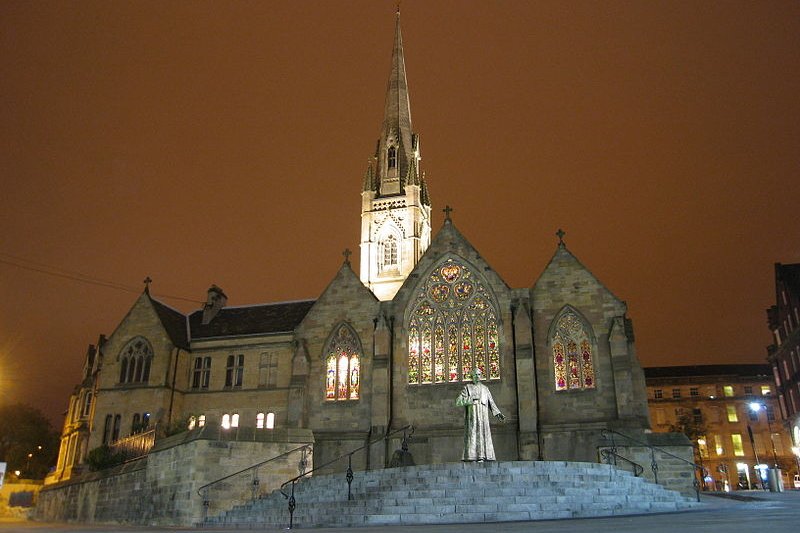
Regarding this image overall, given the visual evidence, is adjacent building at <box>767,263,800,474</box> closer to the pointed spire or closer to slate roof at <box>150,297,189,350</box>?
the pointed spire

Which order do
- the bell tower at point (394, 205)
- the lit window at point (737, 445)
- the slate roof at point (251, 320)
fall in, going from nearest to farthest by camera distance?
the slate roof at point (251, 320)
the bell tower at point (394, 205)
the lit window at point (737, 445)

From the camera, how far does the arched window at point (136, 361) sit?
133ft

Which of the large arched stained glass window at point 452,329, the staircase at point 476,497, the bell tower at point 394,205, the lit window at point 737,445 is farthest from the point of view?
the lit window at point 737,445

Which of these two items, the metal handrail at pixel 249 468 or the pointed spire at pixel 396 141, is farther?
the pointed spire at pixel 396 141

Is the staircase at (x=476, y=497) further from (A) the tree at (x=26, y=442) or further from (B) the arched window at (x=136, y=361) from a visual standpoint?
(A) the tree at (x=26, y=442)

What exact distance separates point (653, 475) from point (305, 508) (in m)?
15.3

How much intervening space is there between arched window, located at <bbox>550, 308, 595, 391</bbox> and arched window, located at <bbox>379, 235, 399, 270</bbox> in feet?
89.8

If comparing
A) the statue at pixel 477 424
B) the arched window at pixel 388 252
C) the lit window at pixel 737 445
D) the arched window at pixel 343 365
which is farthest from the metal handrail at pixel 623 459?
the lit window at pixel 737 445

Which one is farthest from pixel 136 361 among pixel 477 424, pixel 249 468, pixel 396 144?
pixel 396 144

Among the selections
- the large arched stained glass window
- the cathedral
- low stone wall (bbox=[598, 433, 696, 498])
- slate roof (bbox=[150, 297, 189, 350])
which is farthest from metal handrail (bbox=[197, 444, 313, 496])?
slate roof (bbox=[150, 297, 189, 350])

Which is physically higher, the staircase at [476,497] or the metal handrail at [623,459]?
the metal handrail at [623,459]

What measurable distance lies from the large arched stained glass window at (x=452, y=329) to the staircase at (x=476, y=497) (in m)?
13.4

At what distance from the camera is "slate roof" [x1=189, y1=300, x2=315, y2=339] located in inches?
1655

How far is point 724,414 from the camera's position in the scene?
80.2m
